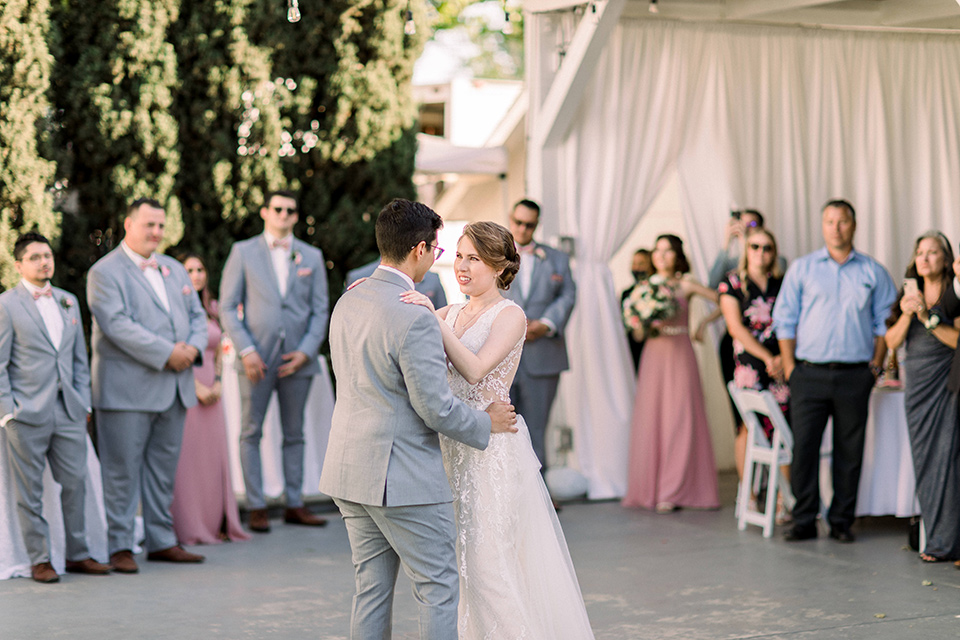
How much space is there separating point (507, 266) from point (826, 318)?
9.77ft

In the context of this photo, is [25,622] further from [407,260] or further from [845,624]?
[845,624]

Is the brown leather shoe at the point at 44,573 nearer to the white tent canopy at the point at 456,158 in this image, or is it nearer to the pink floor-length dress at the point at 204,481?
the pink floor-length dress at the point at 204,481

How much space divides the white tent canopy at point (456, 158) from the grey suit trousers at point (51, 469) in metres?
4.91

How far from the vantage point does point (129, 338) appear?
550 centimetres

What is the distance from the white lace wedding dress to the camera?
355 cm

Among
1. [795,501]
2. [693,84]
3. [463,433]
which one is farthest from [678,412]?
[463,433]

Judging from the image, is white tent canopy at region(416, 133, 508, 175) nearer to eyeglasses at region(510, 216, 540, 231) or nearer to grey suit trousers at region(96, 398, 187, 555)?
eyeglasses at region(510, 216, 540, 231)

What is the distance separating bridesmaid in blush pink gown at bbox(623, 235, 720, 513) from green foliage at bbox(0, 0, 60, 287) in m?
3.93

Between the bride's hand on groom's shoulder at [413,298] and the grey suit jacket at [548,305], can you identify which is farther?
the grey suit jacket at [548,305]

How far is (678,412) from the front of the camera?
7.31 metres

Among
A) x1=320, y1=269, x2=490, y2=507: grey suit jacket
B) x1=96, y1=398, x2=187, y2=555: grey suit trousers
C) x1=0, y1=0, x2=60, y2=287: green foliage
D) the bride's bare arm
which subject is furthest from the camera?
x1=0, y1=0, x2=60, y2=287: green foliage

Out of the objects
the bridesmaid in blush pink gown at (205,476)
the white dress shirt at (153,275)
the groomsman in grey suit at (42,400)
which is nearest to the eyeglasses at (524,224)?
the bridesmaid in blush pink gown at (205,476)

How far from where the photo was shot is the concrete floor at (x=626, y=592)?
14.6ft

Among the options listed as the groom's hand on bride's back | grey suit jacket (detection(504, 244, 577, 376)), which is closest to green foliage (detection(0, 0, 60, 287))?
grey suit jacket (detection(504, 244, 577, 376))
